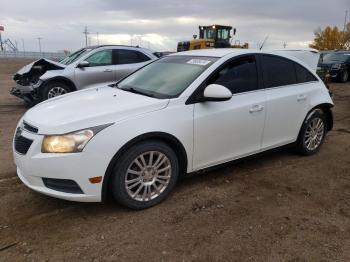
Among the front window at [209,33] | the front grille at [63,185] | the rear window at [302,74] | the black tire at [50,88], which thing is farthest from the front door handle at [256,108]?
the front window at [209,33]

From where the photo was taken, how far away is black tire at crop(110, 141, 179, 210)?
11.2ft

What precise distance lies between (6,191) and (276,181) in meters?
3.22

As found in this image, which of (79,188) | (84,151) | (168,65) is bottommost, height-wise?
(79,188)

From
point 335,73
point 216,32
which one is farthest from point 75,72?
point 216,32

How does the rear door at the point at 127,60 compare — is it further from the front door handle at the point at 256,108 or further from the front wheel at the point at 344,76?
the front wheel at the point at 344,76

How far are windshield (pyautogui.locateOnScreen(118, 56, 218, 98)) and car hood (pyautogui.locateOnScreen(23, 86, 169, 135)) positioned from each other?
20 centimetres

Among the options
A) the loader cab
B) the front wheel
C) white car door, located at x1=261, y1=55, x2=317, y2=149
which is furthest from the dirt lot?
the loader cab

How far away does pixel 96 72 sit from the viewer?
908 cm

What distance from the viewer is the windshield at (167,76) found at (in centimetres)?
402

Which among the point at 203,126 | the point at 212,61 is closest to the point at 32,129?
the point at 203,126

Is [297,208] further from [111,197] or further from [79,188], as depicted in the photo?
[79,188]

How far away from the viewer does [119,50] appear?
956 cm

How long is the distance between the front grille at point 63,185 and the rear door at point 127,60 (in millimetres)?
6217

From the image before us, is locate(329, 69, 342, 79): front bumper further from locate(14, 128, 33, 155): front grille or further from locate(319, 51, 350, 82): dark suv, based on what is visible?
locate(14, 128, 33, 155): front grille
